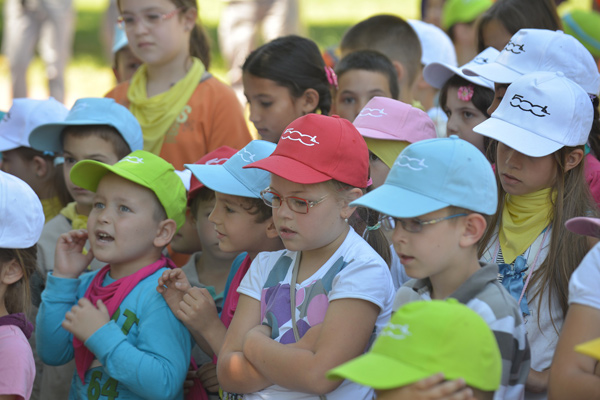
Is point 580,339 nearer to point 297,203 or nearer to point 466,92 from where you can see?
point 297,203

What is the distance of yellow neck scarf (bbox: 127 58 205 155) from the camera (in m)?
4.66

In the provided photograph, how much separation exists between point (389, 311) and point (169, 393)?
990mm

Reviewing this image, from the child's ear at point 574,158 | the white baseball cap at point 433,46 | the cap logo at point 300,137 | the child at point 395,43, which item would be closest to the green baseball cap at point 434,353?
the cap logo at point 300,137

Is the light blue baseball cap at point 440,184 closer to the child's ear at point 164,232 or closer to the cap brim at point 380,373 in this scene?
the cap brim at point 380,373

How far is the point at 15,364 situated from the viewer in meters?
2.87

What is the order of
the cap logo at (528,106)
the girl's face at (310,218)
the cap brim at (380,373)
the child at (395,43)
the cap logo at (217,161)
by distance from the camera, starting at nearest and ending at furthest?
the cap brim at (380,373) < the girl's face at (310,218) < the cap logo at (528,106) < the cap logo at (217,161) < the child at (395,43)

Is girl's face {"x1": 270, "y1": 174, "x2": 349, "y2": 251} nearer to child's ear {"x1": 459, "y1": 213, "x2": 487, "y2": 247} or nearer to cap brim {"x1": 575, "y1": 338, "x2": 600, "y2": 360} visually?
child's ear {"x1": 459, "y1": 213, "x2": 487, "y2": 247}

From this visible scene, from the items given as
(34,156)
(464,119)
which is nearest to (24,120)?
(34,156)

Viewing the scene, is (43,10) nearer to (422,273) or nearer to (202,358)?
(202,358)

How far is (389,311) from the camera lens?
279 cm

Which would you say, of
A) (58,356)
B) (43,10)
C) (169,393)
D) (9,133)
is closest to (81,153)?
(9,133)

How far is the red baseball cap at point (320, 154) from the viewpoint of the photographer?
2.79m

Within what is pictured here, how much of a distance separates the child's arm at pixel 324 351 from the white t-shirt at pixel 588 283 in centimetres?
69

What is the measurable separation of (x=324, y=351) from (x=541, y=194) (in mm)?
1107
